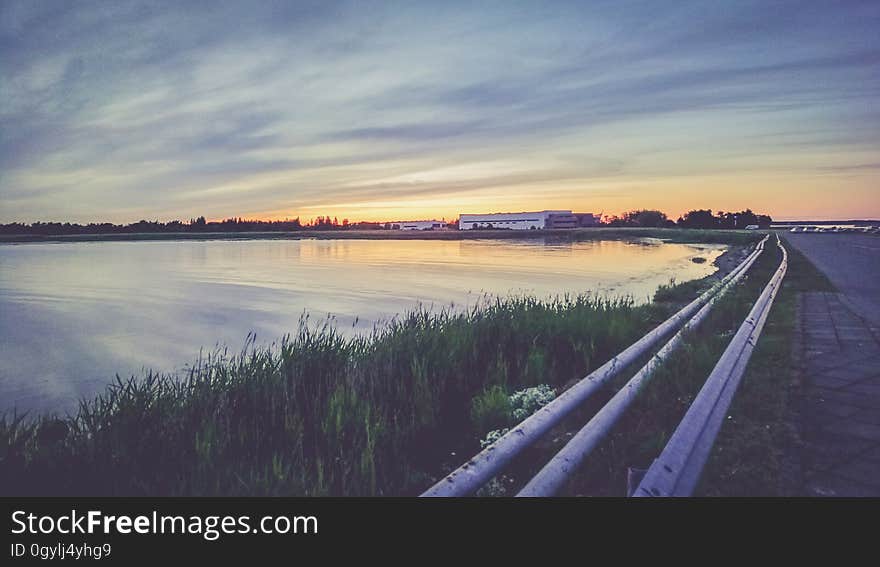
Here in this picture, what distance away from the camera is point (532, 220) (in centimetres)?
14212

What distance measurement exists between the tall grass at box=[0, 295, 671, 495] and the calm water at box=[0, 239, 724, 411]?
3209mm

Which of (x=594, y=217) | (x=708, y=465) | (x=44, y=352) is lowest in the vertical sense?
(x=44, y=352)

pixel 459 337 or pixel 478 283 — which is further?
pixel 478 283

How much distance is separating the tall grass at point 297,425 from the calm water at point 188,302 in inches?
126

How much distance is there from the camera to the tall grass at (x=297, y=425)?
4.08 meters

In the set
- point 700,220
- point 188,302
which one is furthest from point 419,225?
point 188,302

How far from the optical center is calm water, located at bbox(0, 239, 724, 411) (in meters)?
11.0

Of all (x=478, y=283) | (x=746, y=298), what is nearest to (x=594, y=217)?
(x=478, y=283)

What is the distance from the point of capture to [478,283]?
2433 centimetres
